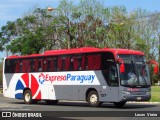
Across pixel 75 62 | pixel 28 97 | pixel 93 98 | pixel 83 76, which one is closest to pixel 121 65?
pixel 93 98

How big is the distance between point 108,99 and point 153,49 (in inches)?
2112

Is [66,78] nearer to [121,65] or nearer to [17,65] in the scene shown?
[121,65]

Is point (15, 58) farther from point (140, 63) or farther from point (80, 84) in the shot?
point (140, 63)

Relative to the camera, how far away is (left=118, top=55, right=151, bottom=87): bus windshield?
922 inches

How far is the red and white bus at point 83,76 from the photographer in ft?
77.3

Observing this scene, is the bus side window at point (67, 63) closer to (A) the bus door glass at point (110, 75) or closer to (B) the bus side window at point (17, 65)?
(A) the bus door glass at point (110, 75)

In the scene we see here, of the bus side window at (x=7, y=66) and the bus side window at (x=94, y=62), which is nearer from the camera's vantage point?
the bus side window at (x=94, y=62)

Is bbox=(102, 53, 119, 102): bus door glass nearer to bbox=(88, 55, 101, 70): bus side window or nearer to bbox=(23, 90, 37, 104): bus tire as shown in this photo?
bbox=(88, 55, 101, 70): bus side window

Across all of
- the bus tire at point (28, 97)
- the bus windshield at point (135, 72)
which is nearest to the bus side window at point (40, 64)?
the bus tire at point (28, 97)

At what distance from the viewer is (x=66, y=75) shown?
26359mm

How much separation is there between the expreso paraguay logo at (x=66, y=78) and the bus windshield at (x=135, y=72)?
2105 mm

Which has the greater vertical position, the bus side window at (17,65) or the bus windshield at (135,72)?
the bus side window at (17,65)

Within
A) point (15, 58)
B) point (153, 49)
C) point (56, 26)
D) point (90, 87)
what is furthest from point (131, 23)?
point (90, 87)

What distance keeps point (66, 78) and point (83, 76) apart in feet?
5.25
